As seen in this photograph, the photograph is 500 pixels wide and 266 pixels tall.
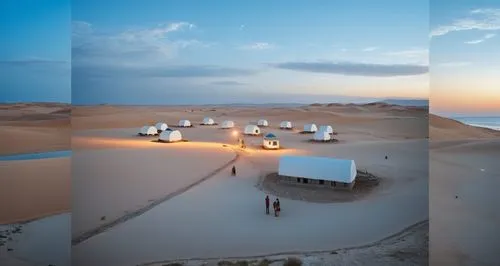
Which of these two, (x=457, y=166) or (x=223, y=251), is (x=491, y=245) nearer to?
(x=223, y=251)

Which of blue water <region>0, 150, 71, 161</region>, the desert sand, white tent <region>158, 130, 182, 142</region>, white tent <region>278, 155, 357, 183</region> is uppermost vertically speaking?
white tent <region>158, 130, 182, 142</region>

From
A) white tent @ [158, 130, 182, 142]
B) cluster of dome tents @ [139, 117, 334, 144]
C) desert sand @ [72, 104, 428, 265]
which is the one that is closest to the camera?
desert sand @ [72, 104, 428, 265]

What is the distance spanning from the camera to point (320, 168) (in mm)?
10422

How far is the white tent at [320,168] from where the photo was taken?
10.2 m

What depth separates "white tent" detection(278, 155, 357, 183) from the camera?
10.2 meters

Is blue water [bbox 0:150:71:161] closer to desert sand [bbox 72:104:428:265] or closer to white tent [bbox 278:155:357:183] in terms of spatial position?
desert sand [bbox 72:104:428:265]

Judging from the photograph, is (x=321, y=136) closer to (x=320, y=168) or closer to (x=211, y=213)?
(x=320, y=168)

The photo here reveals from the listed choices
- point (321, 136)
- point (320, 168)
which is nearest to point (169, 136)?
point (321, 136)

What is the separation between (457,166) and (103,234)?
1124cm

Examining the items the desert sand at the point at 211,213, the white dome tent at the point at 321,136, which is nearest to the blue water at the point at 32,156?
the desert sand at the point at 211,213

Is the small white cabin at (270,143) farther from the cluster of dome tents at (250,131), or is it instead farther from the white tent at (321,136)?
the white tent at (321,136)

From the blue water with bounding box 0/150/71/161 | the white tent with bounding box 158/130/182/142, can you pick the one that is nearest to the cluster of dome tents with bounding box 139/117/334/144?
the white tent with bounding box 158/130/182/142

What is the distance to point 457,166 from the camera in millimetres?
12930

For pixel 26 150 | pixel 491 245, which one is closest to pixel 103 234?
pixel 491 245
